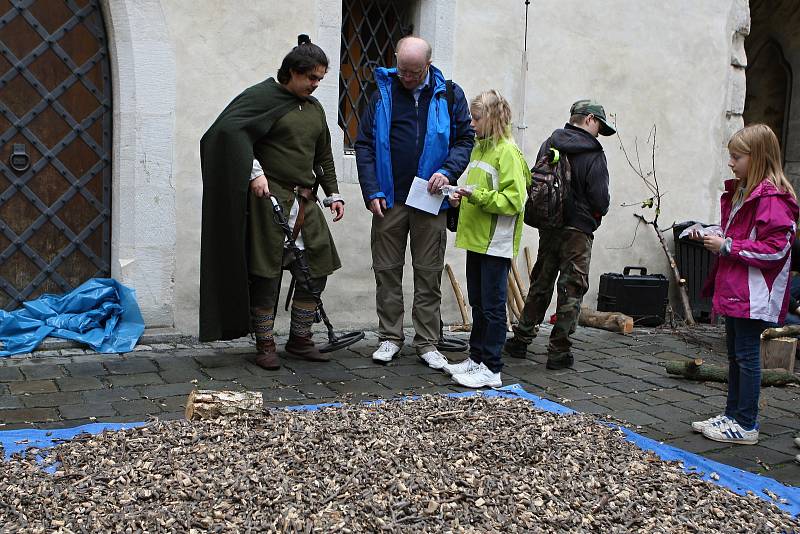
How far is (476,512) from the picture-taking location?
9.21 feet

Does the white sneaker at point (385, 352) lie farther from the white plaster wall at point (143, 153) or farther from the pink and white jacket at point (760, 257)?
the pink and white jacket at point (760, 257)

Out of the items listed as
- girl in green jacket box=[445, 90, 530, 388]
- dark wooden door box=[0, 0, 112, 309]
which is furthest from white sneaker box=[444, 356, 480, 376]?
dark wooden door box=[0, 0, 112, 309]

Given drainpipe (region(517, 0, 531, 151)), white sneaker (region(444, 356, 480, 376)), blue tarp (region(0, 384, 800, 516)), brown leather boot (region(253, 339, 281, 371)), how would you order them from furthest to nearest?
drainpipe (region(517, 0, 531, 151))
brown leather boot (region(253, 339, 281, 371))
white sneaker (region(444, 356, 480, 376))
blue tarp (region(0, 384, 800, 516))

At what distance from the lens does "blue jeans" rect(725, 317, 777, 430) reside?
402 centimetres

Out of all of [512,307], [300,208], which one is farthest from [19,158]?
[512,307]

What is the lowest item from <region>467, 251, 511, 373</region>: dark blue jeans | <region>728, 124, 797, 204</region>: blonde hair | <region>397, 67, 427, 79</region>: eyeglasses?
<region>467, 251, 511, 373</region>: dark blue jeans

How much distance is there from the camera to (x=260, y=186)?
4934 mm

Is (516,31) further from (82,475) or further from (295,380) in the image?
(82,475)

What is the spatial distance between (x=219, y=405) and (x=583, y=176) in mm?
2914

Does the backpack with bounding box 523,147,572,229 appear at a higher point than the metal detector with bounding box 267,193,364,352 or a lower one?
higher

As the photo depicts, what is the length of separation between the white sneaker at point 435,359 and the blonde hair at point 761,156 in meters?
2.17

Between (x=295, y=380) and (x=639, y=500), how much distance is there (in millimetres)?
2454

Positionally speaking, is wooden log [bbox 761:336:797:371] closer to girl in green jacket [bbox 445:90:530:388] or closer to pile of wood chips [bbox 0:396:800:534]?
girl in green jacket [bbox 445:90:530:388]

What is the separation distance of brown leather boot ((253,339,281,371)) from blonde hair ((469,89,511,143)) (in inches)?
75.1
